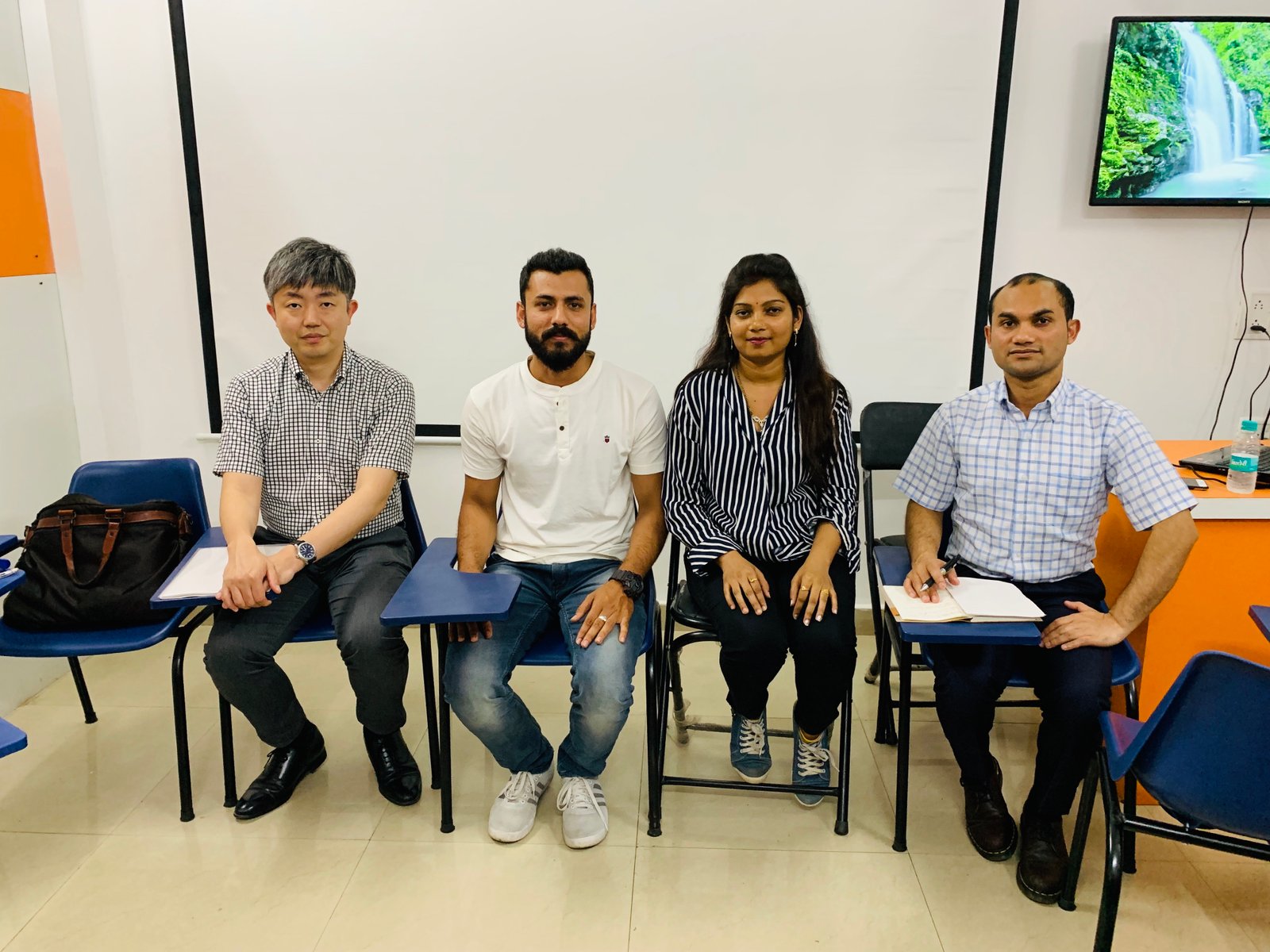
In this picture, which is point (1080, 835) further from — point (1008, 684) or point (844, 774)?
point (844, 774)

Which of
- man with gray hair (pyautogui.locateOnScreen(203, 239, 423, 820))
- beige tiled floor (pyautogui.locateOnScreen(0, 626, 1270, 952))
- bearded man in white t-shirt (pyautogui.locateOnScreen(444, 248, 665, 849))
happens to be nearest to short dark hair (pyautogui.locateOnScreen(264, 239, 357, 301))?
man with gray hair (pyautogui.locateOnScreen(203, 239, 423, 820))

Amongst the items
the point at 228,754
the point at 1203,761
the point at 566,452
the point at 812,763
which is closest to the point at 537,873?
the point at 812,763

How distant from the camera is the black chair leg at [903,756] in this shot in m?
1.97

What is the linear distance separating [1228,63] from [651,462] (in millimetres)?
2207

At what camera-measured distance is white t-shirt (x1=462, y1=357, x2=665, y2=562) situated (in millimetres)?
2133

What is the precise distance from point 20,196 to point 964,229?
3003mm

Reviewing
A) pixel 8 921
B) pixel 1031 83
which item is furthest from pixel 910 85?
pixel 8 921

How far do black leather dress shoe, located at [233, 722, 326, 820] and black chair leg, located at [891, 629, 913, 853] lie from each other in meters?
1.51

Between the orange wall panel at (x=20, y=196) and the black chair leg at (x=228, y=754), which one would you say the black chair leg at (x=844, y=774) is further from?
the orange wall panel at (x=20, y=196)

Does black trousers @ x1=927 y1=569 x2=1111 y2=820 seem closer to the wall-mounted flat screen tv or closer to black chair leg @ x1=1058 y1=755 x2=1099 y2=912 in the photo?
black chair leg @ x1=1058 y1=755 x2=1099 y2=912

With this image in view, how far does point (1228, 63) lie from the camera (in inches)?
104

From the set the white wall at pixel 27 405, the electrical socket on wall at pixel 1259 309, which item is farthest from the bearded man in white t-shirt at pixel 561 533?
the electrical socket on wall at pixel 1259 309

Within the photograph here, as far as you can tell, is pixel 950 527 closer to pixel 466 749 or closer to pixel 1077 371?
pixel 1077 371

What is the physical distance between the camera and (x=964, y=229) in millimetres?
2807
